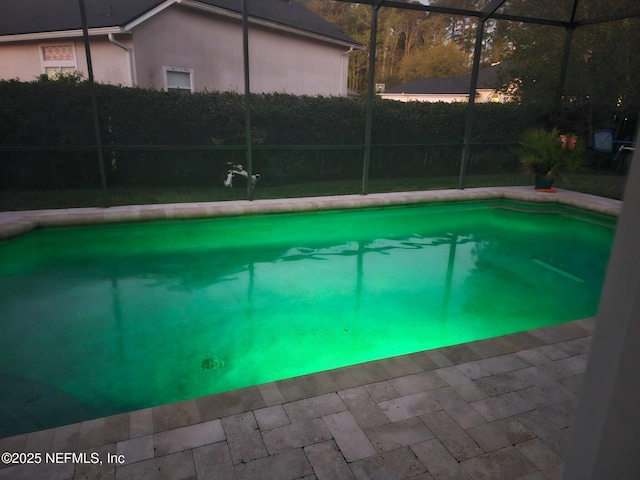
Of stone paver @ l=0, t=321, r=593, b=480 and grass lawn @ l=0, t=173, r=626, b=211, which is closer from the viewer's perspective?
stone paver @ l=0, t=321, r=593, b=480

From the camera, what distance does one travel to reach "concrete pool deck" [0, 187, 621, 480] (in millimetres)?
Result: 1803

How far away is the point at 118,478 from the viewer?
172 cm

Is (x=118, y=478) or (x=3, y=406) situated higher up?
(x=118, y=478)

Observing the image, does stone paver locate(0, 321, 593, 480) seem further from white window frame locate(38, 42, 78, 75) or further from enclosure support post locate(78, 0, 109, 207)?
white window frame locate(38, 42, 78, 75)

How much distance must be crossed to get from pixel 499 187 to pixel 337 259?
4.91 meters

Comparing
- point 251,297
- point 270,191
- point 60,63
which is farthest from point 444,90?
point 251,297

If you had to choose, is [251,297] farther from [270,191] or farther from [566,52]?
[566,52]

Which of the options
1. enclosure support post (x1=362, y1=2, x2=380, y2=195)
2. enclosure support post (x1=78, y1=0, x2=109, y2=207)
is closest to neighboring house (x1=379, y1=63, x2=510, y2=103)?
enclosure support post (x1=362, y1=2, x2=380, y2=195)

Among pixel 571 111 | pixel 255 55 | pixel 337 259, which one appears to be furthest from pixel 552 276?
pixel 255 55

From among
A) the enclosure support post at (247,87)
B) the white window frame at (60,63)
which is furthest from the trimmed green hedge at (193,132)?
the white window frame at (60,63)

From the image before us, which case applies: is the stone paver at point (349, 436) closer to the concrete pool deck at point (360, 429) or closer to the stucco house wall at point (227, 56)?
the concrete pool deck at point (360, 429)

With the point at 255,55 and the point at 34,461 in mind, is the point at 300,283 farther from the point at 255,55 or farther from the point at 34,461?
the point at 255,55

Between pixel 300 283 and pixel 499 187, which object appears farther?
pixel 499 187

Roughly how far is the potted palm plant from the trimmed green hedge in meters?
0.57
